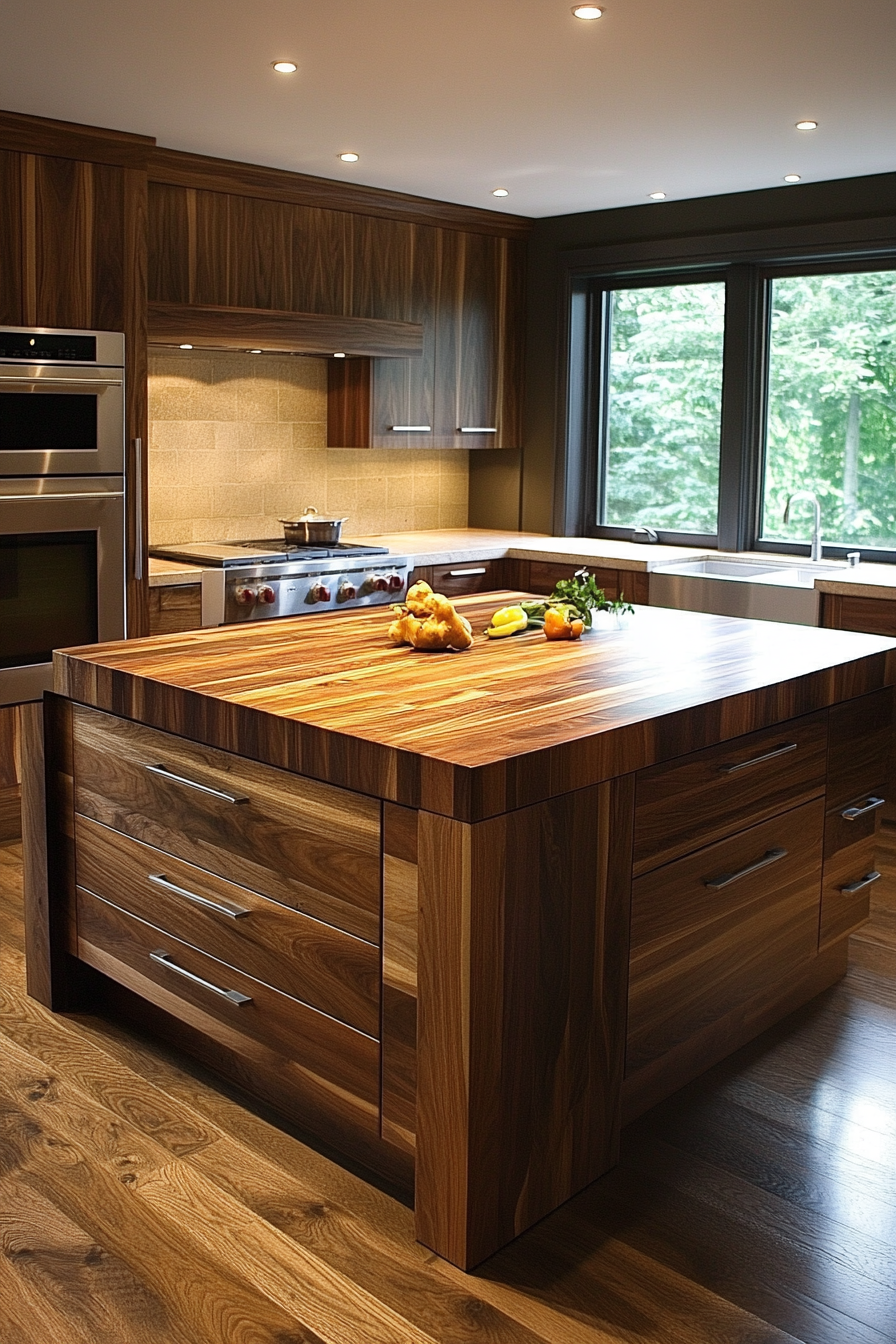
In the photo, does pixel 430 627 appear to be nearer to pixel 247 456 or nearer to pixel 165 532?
pixel 165 532

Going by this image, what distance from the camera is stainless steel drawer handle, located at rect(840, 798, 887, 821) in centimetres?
311

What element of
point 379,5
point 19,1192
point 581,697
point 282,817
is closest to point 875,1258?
point 581,697

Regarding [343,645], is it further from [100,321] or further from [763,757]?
[100,321]

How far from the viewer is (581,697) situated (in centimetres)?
247

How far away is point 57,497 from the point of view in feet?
14.2

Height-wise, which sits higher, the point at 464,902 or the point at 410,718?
the point at 410,718

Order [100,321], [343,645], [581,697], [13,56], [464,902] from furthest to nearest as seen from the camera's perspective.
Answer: [100,321]
[13,56]
[343,645]
[581,697]
[464,902]

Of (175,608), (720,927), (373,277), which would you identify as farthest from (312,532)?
(720,927)

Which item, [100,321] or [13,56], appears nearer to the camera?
[13,56]

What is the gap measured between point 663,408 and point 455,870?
440 cm

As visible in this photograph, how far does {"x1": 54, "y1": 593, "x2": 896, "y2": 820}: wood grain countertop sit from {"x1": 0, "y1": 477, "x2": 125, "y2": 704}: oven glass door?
1341mm

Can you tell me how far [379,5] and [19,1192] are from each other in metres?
2.74

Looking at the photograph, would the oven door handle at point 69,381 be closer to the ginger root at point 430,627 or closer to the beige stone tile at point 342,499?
the beige stone tile at point 342,499

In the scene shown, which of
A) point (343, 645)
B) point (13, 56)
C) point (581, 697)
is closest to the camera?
point (581, 697)
